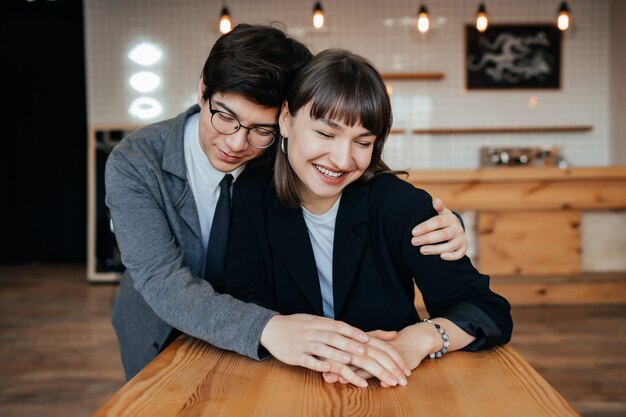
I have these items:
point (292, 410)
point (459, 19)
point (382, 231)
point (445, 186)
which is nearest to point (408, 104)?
point (459, 19)

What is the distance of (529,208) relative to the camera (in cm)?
430

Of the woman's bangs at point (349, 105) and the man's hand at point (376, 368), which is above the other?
the woman's bangs at point (349, 105)

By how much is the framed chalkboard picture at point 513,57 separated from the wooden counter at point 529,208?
1772 mm

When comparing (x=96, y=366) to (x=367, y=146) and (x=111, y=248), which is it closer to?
(x=367, y=146)

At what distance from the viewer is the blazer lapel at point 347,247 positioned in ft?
4.28

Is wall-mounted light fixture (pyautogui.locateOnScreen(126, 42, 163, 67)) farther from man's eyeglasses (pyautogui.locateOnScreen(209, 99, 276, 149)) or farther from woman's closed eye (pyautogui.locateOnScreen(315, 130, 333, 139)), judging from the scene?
woman's closed eye (pyautogui.locateOnScreen(315, 130, 333, 139))

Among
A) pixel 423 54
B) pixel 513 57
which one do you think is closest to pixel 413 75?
pixel 423 54

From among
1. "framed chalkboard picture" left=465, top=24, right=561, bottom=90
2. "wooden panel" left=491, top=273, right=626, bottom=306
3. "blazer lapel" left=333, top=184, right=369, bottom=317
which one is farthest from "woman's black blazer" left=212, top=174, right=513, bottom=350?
"framed chalkboard picture" left=465, top=24, right=561, bottom=90

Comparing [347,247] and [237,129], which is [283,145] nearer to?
[237,129]

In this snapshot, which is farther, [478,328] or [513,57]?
[513,57]

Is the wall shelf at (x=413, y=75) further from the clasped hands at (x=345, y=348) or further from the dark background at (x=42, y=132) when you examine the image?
the clasped hands at (x=345, y=348)

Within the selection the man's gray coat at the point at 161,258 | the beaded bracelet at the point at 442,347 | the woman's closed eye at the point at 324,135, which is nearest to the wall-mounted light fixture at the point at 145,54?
the man's gray coat at the point at 161,258

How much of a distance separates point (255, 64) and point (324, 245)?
448mm

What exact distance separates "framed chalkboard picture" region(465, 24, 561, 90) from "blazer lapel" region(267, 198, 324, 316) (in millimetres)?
4862
